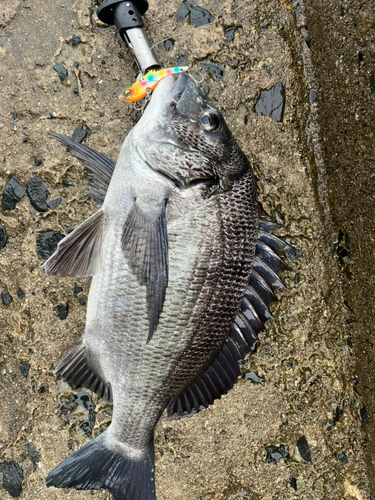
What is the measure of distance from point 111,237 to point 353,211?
4.29 ft

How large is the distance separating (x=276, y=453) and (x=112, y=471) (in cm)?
94

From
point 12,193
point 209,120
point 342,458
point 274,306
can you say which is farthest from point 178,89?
point 342,458

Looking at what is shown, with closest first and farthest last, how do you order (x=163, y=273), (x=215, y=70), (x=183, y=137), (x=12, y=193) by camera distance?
(x=163, y=273) < (x=183, y=137) < (x=12, y=193) < (x=215, y=70)

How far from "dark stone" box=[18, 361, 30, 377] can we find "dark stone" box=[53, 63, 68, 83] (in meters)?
1.54

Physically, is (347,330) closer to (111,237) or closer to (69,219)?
(111,237)

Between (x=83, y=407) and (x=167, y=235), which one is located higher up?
(x=167, y=235)

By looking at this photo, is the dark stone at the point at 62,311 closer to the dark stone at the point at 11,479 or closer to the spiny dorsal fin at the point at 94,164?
the spiny dorsal fin at the point at 94,164

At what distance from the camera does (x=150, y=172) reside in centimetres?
165

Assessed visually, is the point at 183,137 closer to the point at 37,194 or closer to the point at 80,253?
the point at 80,253

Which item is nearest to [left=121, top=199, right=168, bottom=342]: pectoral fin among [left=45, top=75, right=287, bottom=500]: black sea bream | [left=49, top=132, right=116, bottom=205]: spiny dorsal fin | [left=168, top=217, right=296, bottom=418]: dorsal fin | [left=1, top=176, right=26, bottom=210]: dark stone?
[left=45, top=75, right=287, bottom=500]: black sea bream

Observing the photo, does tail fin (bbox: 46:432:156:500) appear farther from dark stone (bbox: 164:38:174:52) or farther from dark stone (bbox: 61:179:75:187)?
dark stone (bbox: 164:38:174:52)

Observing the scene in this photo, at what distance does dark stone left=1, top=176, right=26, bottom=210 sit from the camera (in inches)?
81.7

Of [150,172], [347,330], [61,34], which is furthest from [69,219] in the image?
[347,330]

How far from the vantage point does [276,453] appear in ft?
7.29
